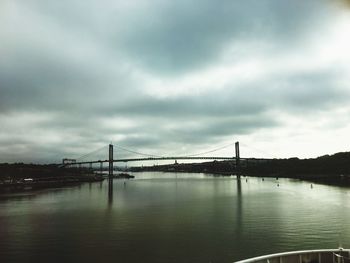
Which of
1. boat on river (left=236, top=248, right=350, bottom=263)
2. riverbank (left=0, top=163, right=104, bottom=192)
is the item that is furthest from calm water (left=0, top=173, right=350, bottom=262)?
riverbank (left=0, top=163, right=104, bottom=192)

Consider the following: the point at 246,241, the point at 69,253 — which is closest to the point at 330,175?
the point at 246,241

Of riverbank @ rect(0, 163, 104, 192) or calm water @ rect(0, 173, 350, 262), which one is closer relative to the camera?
calm water @ rect(0, 173, 350, 262)

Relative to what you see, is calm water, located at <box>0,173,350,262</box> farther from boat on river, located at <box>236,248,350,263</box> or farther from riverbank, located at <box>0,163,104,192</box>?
riverbank, located at <box>0,163,104,192</box>

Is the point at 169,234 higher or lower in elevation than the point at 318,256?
lower

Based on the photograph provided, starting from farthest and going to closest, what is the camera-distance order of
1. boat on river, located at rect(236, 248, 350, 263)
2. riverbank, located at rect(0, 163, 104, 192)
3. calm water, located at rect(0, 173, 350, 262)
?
riverbank, located at rect(0, 163, 104, 192) < calm water, located at rect(0, 173, 350, 262) < boat on river, located at rect(236, 248, 350, 263)

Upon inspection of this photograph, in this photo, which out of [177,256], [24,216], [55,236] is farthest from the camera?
[24,216]

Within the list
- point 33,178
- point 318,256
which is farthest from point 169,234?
point 33,178

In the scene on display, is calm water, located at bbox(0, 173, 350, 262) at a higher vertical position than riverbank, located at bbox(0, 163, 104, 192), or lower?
lower

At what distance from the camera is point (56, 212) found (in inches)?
1877

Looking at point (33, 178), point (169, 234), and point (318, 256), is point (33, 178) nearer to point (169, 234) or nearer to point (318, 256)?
point (169, 234)

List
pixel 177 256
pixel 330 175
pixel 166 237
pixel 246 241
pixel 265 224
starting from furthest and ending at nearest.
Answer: pixel 330 175
pixel 265 224
pixel 166 237
pixel 246 241
pixel 177 256

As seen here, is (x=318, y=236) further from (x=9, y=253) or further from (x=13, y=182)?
(x=13, y=182)

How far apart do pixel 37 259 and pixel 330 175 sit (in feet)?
438

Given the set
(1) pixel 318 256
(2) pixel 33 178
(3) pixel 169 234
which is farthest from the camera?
(2) pixel 33 178
